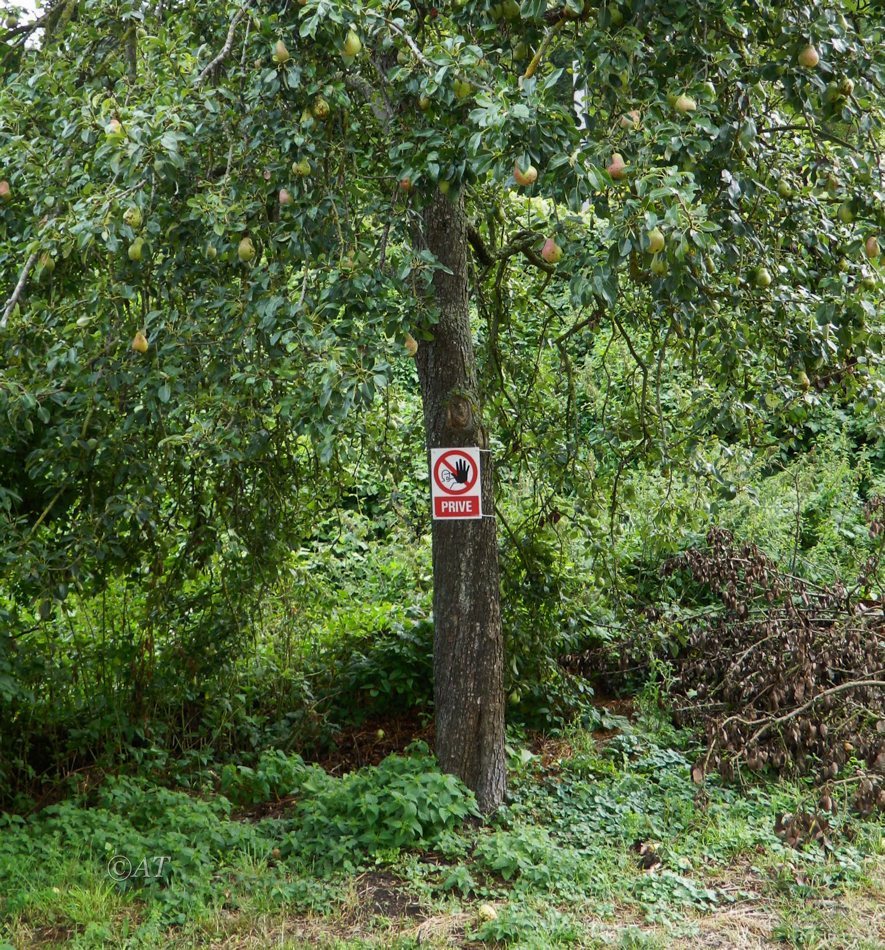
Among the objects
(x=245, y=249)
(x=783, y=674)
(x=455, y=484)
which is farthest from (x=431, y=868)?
(x=245, y=249)

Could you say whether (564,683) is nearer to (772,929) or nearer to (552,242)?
(772,929)

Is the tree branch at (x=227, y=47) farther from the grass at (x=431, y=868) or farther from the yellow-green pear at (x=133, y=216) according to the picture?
the grass at (x=431, y=868)

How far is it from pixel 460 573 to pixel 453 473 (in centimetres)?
47

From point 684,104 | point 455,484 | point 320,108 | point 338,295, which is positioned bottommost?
point 455,484

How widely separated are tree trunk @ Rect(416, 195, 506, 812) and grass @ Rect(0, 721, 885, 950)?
0.62 feet

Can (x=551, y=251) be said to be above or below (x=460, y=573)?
above

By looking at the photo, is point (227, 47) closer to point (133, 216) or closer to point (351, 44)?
point (351, 44)

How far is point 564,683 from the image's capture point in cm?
603

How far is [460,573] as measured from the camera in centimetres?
486

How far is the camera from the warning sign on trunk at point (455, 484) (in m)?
4.71

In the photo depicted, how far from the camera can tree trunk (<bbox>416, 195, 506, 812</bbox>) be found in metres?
4.81

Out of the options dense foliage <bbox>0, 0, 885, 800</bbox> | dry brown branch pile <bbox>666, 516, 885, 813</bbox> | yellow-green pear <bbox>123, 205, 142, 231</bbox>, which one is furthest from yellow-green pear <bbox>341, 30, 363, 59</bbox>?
dry brown branch pile <bbox>666, 516, 885, 813</bbox>

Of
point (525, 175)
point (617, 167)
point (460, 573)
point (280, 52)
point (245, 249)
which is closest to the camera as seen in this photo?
Result: point (525, 175)

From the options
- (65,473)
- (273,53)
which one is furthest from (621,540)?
(273,53)
